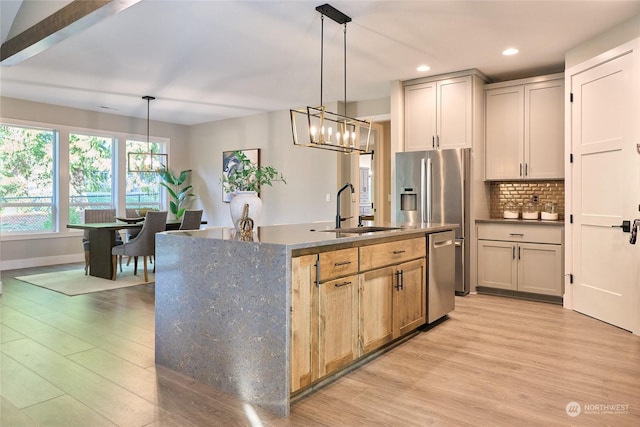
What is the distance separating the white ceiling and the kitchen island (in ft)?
6.43

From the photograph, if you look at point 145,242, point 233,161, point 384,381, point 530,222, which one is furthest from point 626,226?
point 233,161

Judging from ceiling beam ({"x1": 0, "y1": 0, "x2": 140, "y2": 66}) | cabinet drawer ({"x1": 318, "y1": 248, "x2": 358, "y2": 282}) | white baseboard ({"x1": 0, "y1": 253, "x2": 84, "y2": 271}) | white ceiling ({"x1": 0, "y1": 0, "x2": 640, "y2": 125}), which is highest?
white ceiling ({"x1": 0, "y1": 0, "x2": 640, "y2": 125})

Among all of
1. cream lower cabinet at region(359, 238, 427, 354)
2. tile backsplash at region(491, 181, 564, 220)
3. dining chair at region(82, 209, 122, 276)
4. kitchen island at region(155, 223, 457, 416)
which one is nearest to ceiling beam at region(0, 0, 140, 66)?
kitchen island at region(155, 223, 457, 416)

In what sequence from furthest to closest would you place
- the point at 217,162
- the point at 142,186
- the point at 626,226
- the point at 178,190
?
1. the point at 178,190
2. the point at 217,162
3. the point at 142,186
4. the point at 626,226

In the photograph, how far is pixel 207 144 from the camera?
337 inches

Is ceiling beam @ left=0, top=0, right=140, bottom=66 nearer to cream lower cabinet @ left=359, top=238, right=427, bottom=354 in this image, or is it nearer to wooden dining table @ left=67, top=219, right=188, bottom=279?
wooden dining table @ left=67, top=219, right=188, bottom=279

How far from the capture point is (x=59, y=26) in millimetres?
3439

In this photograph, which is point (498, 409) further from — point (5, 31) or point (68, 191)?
point (68, 191)

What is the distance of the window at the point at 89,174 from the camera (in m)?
7.27

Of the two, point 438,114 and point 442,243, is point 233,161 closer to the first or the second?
point 438,114

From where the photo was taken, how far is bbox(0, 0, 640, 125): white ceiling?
3484 millimetres

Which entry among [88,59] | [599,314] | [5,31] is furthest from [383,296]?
[5,31]

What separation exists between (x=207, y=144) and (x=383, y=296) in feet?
21.4

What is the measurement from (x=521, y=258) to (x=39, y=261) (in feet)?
23.0
